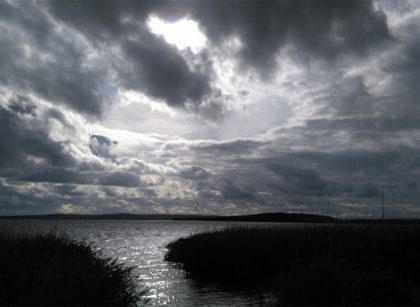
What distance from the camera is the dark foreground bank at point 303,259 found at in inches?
564

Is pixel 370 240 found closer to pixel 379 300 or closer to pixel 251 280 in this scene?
pixel 251 280

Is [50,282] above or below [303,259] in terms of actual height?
above

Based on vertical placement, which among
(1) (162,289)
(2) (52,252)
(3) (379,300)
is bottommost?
(1) (162,289)

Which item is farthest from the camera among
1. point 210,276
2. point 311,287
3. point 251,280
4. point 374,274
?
point 210,276

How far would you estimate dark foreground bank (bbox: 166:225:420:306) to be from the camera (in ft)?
47.0

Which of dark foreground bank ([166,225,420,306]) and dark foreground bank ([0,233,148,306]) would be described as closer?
dark foreground bank ([0,233,148,306])

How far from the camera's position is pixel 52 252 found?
15.4m

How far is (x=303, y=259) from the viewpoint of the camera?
24125 millimetres

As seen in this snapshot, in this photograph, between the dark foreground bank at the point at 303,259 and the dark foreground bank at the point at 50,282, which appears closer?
the dark foreground bank at the point at 50,282

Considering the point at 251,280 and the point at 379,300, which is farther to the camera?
the point at 251,280

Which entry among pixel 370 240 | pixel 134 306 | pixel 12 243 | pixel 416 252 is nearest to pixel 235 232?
pixel 370 240

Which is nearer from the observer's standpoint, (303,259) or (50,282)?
(50,282)

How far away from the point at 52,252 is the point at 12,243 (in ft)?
5.12

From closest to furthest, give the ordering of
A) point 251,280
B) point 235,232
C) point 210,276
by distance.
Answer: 1. point 251,280
2. point 210,276
3. point 235,232
